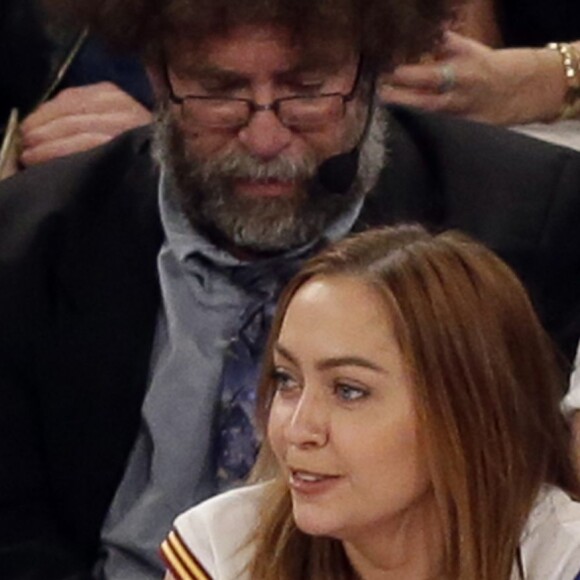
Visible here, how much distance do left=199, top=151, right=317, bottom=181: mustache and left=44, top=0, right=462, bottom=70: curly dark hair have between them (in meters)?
0.12

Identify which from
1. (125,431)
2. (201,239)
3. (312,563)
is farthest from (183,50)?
(312,563)

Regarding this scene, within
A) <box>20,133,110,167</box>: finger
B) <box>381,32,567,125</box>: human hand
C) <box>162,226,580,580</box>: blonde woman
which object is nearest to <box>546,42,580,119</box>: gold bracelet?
<box>381,32,567,125</box>: human hand

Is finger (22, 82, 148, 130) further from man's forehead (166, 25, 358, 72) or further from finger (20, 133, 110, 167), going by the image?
man's forehead (166, 25, 358, 72)

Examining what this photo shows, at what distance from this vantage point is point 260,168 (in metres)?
1.83

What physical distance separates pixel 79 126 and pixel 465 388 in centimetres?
84

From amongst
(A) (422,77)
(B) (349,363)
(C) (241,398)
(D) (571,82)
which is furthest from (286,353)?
(D) (571,82)

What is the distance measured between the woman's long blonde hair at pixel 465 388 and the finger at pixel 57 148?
0.64 m

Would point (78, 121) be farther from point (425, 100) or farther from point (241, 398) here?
point (241, 398)

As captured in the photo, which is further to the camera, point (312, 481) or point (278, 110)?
point (278, 110)

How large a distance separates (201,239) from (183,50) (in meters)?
0.19

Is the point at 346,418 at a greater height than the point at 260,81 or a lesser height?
lesser

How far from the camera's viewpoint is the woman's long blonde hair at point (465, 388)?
4.91ft

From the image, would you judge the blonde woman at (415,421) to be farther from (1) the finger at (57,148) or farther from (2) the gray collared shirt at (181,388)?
(1) the finger at (57,148)

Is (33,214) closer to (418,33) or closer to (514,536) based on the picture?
(418,33)
